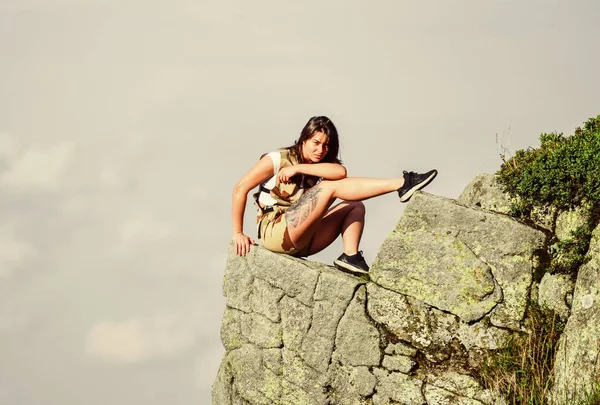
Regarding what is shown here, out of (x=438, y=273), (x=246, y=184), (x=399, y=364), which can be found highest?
A: (x=246, y=184)

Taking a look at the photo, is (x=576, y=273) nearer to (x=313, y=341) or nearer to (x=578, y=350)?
(x=578, y=350)

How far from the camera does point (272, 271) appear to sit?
9742 millimetres

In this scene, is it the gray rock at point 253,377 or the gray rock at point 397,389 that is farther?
the gray rock at point 253,377

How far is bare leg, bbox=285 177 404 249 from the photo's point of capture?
9.07 meters

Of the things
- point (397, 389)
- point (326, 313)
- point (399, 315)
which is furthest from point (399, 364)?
point (326, 313)

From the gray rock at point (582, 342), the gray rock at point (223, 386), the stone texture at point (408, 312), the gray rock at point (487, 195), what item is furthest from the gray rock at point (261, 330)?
the gray rock at point (582, 342)

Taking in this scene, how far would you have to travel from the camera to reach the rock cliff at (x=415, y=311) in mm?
8648

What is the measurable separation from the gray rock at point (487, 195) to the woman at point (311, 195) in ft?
3.14

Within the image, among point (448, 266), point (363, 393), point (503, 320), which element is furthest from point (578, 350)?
point (363, 393)

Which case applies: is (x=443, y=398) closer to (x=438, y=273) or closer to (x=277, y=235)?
(x=438, y=273)

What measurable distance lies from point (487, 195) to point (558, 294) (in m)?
1.59

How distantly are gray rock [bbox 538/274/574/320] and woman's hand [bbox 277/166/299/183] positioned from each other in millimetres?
3318

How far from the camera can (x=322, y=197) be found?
9.29 metres

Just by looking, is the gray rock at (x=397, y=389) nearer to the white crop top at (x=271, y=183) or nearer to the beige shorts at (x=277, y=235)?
the beige shorts at (x=277, y=235)
